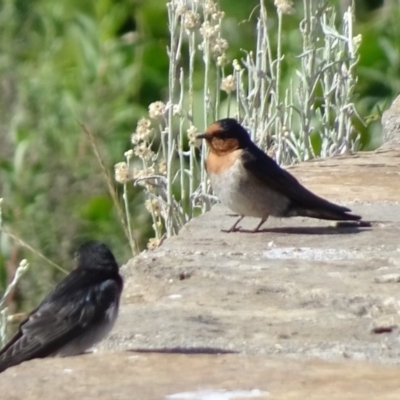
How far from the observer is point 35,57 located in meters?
7.80

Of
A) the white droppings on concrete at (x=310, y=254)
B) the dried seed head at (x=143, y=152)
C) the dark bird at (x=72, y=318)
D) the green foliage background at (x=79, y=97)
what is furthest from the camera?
the green foliage background at (x=79, y=97)

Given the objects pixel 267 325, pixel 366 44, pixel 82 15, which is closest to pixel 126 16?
pixel 82 15

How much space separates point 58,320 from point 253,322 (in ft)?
2.38

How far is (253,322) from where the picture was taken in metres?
2.37

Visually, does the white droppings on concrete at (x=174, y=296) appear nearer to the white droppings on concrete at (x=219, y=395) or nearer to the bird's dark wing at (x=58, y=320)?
the bird's dark wing at (x=58, y=320)

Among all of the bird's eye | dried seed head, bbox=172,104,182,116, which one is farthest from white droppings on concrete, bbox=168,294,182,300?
the bird's eye

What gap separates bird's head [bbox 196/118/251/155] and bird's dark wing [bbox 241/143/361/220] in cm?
4

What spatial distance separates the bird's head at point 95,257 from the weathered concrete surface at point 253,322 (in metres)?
0.21

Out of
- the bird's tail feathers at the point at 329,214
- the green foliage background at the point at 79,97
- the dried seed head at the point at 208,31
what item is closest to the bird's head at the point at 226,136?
the dried seed head at the point at 208,31

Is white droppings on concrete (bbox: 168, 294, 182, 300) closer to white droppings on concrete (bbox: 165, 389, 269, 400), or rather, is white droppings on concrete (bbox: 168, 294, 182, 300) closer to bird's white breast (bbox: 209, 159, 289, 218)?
white droppings on concrete (bbox: 165, 389, 269, 400)

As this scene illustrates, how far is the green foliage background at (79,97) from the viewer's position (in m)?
5.66

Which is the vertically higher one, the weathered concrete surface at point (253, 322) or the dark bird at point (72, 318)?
the weathered concrete surface at point (253, 322)

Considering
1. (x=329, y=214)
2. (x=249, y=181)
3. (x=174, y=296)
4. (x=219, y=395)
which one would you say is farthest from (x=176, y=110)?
(x=219, y=395)

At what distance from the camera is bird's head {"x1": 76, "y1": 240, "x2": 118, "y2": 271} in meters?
3.21
